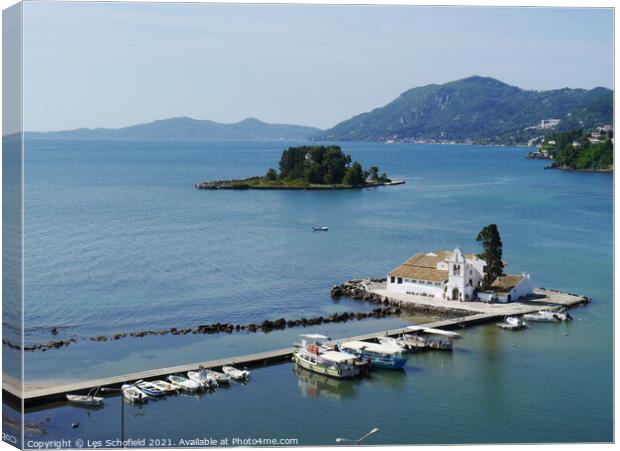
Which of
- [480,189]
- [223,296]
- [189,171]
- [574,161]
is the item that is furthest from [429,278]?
[189,171]

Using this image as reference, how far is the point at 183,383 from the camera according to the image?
1376cm

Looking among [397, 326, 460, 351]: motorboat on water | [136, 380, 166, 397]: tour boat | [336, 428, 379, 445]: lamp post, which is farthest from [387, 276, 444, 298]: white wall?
[336, 428, 379, 445]: lamp post

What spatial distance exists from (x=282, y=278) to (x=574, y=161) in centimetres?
2564

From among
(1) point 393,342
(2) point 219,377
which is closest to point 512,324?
(1) point 393,342

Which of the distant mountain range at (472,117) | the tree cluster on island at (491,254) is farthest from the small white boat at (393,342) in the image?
the distant mountain range at (472,117)

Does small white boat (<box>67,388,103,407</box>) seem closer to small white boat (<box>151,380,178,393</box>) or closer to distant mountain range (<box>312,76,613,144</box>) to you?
small white boat (<box>151,380,178,393</box>)

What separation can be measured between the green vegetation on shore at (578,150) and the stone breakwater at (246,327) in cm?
1736

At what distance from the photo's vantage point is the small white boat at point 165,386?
13.5m

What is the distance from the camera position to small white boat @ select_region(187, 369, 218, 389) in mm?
13828

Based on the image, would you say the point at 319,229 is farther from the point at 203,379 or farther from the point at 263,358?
the point at 203,379

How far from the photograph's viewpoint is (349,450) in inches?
422

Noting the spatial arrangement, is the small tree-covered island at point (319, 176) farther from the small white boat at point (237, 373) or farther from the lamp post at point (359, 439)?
the lamp post at point (359, 439)

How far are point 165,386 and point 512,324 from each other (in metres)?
7.65

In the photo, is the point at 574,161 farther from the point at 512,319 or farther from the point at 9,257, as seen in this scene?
the point at 9,257
